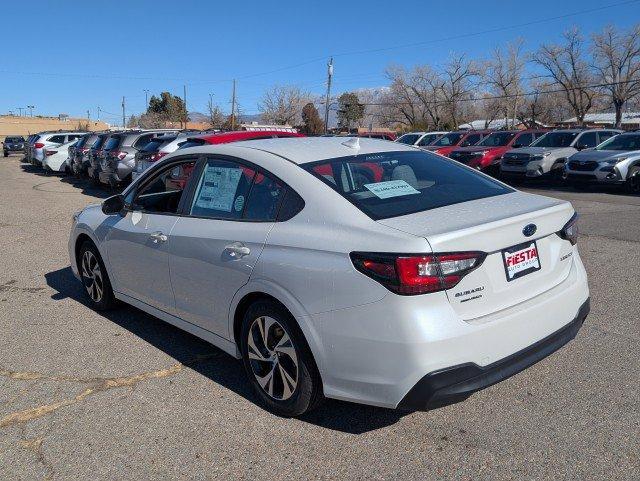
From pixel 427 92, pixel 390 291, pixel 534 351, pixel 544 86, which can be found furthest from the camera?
pixel 427 92

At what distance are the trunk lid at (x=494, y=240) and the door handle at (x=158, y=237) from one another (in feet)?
6.16

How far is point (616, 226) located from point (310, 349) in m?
8.19

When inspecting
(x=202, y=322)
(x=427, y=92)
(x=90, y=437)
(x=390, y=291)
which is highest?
(x=427, y=92)

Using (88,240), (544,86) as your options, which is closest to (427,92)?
(544,86)

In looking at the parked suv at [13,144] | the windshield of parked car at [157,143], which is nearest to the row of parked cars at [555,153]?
the windshield of parked car at [157,143]

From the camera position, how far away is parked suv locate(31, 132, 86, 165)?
2557 centimetres

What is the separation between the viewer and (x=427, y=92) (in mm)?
72125

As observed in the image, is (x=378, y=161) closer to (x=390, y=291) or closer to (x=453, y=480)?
(x=390, y=291)

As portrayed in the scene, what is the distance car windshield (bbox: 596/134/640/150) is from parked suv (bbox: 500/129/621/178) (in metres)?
1.42

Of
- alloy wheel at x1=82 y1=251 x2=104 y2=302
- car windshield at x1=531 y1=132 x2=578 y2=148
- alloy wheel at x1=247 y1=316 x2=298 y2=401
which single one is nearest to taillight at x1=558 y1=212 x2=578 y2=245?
alloy wheel at x1=247 y1=316 x2=298 y2=401

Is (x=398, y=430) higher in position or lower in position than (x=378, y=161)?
lower

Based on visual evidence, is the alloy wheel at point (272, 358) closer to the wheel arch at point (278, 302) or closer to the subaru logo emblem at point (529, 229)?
the wheel arch at point (278, 302)

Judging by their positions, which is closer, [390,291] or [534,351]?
[390,291]

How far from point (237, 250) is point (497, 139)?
19011mm
